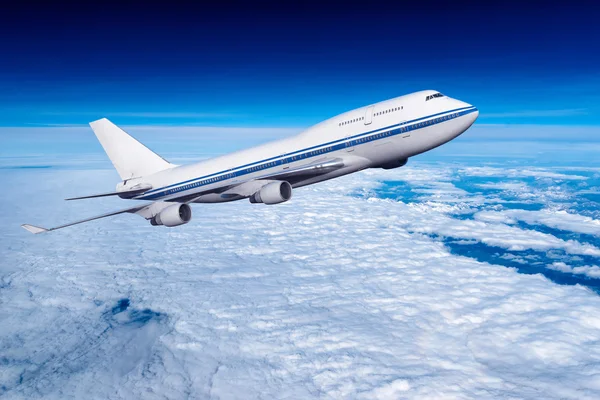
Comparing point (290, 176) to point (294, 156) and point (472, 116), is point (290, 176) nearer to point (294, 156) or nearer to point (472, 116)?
point (294, 156)

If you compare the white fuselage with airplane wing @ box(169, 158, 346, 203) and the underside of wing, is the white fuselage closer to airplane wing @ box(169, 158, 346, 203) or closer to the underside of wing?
airplane wing @ box(169, 158, 346, 203)

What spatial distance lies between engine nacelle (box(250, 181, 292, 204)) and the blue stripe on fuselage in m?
5.02

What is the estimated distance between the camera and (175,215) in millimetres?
34375

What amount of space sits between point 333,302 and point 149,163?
125 meters

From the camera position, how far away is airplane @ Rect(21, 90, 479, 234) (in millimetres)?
32219

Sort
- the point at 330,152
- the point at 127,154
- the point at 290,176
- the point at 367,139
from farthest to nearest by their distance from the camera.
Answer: the point at 127,154
the point at 330,152
the point at 290,176
the point at 367,139

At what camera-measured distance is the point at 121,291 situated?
156 metres

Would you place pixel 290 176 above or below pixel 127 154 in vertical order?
below

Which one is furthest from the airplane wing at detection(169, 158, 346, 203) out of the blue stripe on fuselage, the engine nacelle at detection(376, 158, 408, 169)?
the engine nacelle at detection(376, 158, 408, 169)

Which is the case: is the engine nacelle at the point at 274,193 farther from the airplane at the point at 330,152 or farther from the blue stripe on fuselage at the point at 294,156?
the blue stripe on fuselage at the point at 294,156

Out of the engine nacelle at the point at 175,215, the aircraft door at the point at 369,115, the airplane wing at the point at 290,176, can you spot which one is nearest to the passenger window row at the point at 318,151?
the airplane wing at the point at 290,176

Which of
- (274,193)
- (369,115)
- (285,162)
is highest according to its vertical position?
(369,115)

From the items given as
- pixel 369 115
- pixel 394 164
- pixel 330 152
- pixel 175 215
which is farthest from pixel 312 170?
pixel 175 215

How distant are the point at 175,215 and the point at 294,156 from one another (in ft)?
44.1
